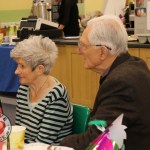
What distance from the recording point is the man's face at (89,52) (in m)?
1.52

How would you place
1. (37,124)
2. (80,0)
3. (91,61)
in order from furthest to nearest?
(80,0), (37,124), (91,61)

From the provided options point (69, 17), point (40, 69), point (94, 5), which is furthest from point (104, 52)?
point (94, 5)

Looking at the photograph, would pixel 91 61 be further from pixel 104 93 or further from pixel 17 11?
pixel 17 11

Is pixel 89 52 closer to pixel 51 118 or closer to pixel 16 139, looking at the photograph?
pixel 51 118

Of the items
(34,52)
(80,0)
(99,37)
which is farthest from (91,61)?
(80,0)

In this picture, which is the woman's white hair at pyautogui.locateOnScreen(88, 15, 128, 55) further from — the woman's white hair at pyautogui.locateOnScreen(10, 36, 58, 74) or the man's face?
the woman's white hair at pyautogui.locateOnScreen(10, 36, 58, 74)

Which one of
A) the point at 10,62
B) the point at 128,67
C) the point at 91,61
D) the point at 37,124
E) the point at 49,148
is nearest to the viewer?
the point at 49,148

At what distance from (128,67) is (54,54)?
1.79 feet

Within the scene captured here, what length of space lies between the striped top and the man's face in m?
0.24

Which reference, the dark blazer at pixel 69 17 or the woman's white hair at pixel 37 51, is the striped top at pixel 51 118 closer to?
the woman's white hair at pixel 37 51

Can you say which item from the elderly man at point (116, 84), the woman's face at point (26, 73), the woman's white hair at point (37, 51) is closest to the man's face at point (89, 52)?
the elderly man at point (116, 84)

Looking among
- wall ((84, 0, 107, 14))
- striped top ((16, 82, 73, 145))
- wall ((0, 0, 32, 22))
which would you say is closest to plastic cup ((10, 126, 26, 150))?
striped top ((16, 82, 73, 145))

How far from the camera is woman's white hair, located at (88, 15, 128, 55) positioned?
4.78 feet

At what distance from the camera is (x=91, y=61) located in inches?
61.0
